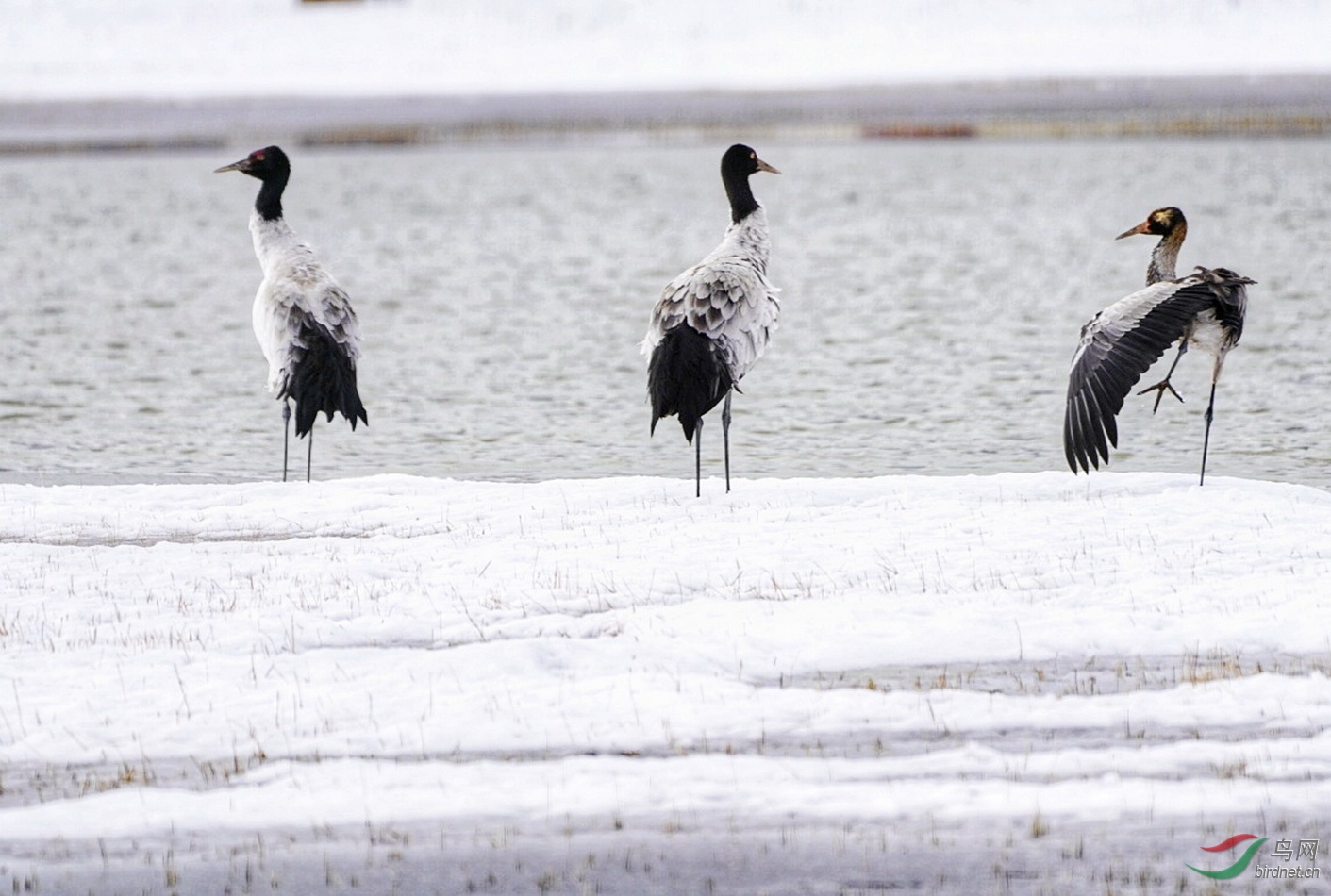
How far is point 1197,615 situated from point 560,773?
12.7 feet

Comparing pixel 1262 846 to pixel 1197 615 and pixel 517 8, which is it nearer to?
pixel 1197 615

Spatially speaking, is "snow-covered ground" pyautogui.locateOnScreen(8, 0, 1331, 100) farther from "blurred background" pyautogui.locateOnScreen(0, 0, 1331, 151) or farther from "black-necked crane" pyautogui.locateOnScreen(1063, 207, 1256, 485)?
"black-necked crane" pyautogui.locateOnScreen(1063, 207, 1256, 485)

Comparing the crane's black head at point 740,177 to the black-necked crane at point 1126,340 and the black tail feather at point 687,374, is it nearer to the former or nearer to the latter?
the black tail feather at point 687,374

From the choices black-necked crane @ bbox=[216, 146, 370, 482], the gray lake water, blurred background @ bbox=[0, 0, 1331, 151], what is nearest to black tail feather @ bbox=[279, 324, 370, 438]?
black-necked crane @ bbox=[216, 146, 370, 482]

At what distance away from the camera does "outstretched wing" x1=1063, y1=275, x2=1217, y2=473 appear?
1305cm

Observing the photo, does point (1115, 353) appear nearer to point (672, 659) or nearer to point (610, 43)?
point (672, 659)

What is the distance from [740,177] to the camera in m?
15.9

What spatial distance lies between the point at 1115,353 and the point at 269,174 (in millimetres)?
8309

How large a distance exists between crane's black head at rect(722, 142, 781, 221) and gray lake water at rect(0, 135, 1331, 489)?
7.55ft

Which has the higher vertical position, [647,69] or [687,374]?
[647,69]

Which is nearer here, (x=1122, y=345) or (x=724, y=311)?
(x=1122, y=345)

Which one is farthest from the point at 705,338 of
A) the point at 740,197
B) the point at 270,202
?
the point at 270,202

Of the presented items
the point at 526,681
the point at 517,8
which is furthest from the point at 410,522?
Answer: the point at 517,8

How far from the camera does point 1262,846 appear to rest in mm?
7309
